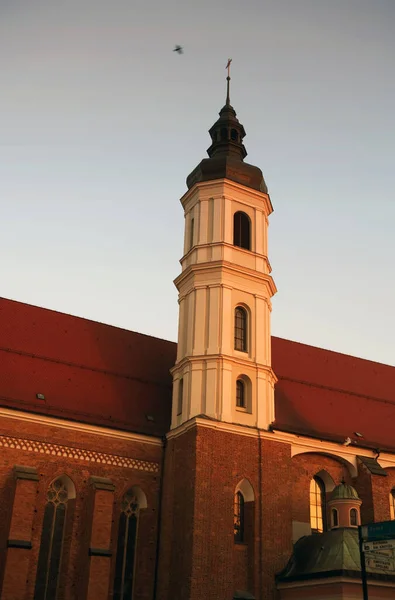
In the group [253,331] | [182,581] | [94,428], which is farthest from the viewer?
[253,331]

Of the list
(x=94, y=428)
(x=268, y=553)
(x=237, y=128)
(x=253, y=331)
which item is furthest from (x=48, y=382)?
(x=237, y=128)

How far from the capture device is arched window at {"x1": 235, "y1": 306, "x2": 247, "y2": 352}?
31.6 metres

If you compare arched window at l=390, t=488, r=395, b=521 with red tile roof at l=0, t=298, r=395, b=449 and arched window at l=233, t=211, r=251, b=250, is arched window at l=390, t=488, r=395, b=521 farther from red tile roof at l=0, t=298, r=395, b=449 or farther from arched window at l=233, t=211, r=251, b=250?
arched window at l=233, t=211, r=251, b=250

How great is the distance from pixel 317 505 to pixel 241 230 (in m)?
11.7

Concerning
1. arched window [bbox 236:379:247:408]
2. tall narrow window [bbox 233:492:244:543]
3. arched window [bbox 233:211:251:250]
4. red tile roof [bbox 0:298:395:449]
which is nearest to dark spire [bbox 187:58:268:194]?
arched window [bbox 233:211:251:250]

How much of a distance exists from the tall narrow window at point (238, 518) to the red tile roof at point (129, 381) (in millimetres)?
3775

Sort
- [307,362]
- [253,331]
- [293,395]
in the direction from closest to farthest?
1. [253,331]
2. [293,395]
3. [307,362]

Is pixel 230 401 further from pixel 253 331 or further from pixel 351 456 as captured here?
pixel 351 456

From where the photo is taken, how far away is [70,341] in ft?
109

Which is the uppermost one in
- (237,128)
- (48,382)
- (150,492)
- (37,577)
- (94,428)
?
(237,128)

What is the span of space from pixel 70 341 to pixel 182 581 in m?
11.3

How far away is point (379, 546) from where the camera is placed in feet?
66.0

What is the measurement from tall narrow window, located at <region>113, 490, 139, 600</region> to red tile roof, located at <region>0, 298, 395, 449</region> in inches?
112

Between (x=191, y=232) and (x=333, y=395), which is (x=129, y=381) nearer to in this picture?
(x=191, y=232)
